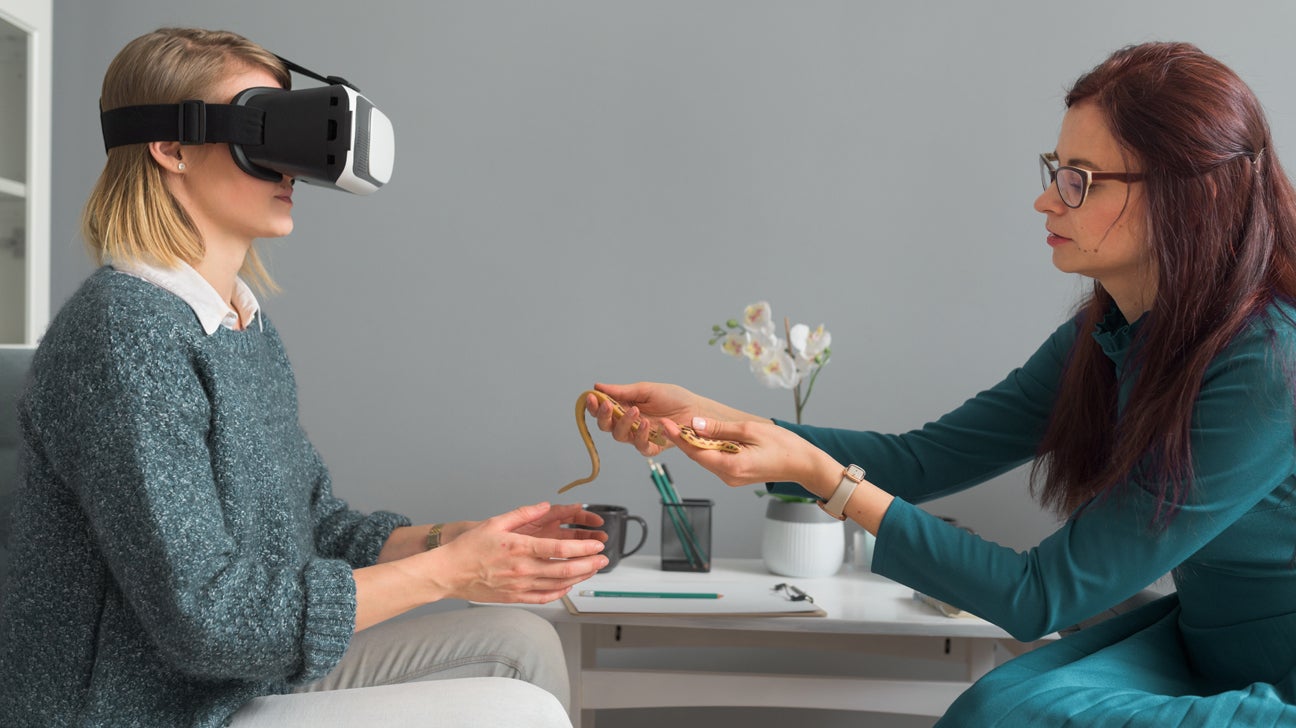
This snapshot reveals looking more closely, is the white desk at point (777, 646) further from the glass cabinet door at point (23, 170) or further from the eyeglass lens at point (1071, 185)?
the glass cabinet door at point (23, 170)

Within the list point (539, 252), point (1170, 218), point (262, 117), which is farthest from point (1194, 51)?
point (539, 252)

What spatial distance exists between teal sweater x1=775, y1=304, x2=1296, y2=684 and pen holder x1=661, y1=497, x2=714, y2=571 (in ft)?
2.10

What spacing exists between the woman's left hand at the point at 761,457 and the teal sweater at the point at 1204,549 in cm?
10

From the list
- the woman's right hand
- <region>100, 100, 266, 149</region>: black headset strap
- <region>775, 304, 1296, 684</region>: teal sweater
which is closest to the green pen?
the woman's right hand

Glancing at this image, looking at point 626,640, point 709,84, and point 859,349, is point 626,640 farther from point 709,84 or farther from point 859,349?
point 709,84

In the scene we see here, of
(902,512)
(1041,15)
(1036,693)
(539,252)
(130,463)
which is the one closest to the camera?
(130,463)

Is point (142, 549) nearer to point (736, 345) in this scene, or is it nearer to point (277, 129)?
point (277, 129)

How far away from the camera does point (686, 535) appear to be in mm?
1872

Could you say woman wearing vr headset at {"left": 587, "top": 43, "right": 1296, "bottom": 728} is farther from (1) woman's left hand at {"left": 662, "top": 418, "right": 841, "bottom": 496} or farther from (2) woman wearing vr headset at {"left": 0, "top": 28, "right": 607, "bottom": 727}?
(2) woman wearing vr headset at {"left": 0, "top": 28, "right": 607, "bottom": 727}

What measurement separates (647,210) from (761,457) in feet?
3.47

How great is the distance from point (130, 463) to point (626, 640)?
0.91 m

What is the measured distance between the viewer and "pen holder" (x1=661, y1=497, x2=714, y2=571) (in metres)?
1.87

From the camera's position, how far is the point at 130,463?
1000 mm

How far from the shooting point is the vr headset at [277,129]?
1.17m
